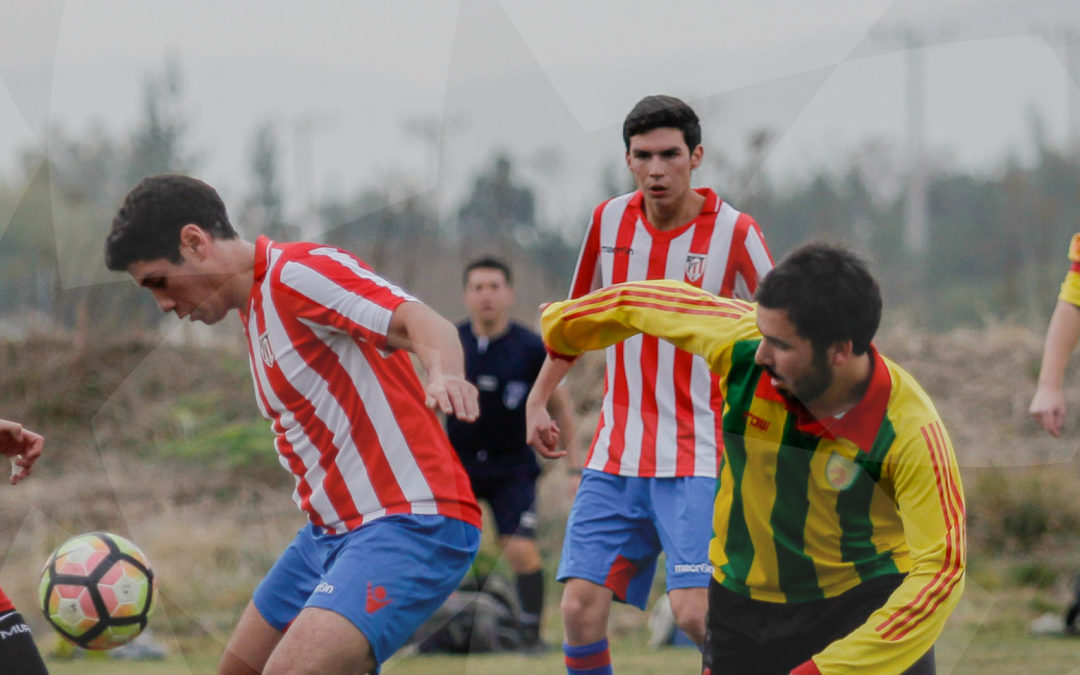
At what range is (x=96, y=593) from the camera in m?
3.44

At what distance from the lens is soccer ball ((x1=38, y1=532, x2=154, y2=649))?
343 centimetres

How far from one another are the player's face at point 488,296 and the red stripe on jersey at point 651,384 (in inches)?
16.6

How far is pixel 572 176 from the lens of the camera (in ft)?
10.3

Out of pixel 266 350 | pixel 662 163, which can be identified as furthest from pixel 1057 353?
pixel 266 350

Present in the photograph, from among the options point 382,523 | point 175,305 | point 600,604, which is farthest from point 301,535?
point 600,604

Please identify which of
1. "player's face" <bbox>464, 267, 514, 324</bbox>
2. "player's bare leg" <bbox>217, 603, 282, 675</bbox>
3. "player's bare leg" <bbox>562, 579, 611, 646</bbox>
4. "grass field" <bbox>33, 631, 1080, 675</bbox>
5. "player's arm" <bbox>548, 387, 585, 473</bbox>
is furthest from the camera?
"grass field" <bbox>33, 631, 1080, 675</bbox>

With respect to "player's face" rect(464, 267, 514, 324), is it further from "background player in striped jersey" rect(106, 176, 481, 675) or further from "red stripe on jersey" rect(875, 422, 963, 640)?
"red stripe on jersey" rect(875, 422, 963, 640)

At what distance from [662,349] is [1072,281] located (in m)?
1.18

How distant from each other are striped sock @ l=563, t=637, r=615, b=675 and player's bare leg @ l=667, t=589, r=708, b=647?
0.79 ft

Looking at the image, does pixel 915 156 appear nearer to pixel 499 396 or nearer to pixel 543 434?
pixel 543 434

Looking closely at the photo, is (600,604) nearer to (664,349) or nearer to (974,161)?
(664,349)

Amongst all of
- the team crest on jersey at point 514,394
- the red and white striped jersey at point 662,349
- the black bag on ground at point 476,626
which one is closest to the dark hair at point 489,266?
the red and white striped jersey at point 662,349

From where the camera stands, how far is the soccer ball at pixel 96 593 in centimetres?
343

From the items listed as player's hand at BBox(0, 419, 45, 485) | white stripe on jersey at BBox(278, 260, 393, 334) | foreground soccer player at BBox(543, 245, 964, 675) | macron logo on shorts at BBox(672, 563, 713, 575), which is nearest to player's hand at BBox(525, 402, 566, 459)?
foreground soccer player at BBox(543, 245, 964, 675)
